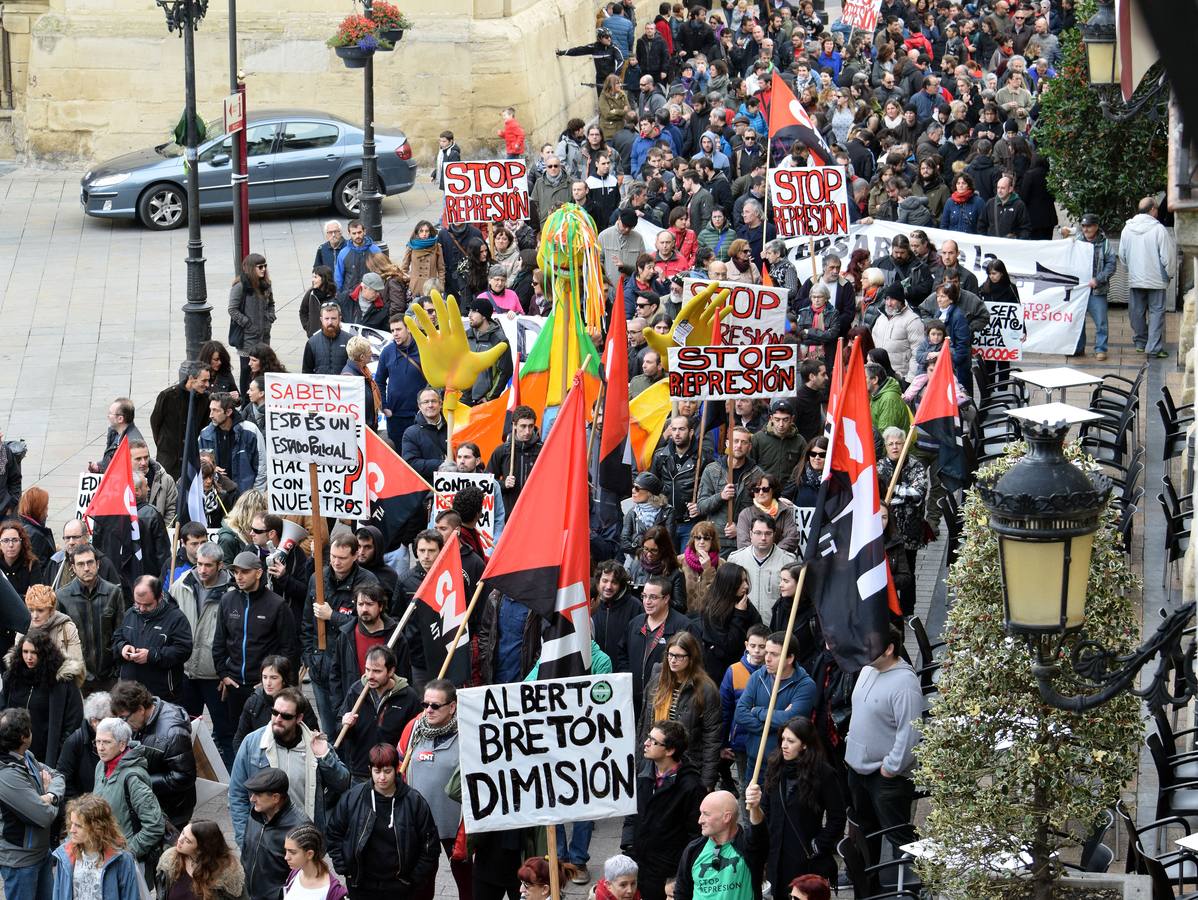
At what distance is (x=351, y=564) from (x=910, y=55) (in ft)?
71.4

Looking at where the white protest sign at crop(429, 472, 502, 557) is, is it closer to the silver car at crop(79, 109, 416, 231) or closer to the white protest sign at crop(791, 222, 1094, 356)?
the white protest sign at crop(791, 222, 1094, 356)

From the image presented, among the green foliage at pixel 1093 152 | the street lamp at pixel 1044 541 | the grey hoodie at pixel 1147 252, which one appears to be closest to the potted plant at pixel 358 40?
the green foliage at pixel 1093 152

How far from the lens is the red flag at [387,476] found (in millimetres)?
12336

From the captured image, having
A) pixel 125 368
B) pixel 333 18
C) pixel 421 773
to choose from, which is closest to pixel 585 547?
pixel 421 773

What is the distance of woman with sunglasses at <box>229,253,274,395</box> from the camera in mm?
18000

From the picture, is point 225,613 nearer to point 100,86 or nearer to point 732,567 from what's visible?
point 732,567

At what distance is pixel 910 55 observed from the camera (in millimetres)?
31016

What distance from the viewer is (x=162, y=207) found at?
27.3 meters

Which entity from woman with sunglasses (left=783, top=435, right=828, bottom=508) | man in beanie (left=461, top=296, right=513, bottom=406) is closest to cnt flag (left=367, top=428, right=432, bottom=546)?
woman with sunglasses (left=783, top=435, right=828, bottom=508)

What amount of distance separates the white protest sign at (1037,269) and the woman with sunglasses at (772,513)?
8.06m

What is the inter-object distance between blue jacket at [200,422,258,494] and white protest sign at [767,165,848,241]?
5.73 meters

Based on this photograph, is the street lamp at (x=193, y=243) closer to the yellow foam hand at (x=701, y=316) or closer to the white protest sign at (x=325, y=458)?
the yellow foam hand at (x=701, y=316)

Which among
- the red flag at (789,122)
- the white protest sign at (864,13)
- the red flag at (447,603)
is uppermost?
the white protest sign at (864,13)

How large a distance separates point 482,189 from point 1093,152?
6476mm
